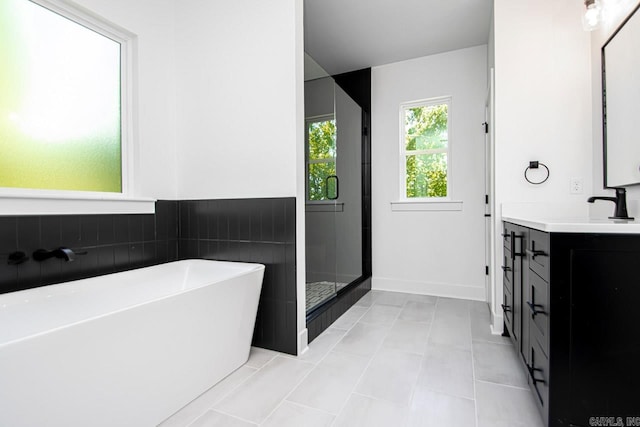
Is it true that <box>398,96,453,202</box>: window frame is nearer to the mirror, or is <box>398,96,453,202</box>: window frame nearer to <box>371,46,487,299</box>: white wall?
<box>371,46,487,299</box>: white wall

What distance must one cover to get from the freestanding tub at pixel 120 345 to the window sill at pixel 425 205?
2.21 meters

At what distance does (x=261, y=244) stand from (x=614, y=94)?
2363 millimetres

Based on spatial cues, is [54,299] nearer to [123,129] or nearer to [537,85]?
[123,129]

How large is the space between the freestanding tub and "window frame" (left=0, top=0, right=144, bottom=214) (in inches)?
19.2

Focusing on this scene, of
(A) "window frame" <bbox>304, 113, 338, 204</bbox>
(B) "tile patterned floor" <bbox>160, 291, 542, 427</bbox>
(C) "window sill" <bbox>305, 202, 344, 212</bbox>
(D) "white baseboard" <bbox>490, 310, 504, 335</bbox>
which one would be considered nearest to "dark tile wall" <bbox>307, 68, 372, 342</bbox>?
(C) "window sill" <bbox>305, 202, 344, 212</bbox>

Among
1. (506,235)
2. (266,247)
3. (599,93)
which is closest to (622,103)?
(599,93)

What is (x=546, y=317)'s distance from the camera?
1.22 m

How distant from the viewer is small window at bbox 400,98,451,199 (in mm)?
Result: 3527

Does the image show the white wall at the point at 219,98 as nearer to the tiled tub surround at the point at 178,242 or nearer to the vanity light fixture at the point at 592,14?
the tiled tub surround at the point at 178,242

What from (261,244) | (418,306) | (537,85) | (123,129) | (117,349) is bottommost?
(418,306)

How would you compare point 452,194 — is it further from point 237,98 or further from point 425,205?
point 237,98

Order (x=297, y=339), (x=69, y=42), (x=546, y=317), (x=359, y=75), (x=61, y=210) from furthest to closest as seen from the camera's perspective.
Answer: (x=359, y=75)
(x=297, y=339)
(x=69, y=42)
(x=61, y=210)
(x=546, y=317)

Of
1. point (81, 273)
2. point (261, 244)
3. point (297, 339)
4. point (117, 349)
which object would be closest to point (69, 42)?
point (81, 273)

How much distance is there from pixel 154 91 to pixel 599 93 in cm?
308
